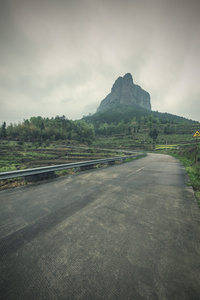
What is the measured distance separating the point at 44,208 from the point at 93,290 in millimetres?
2722

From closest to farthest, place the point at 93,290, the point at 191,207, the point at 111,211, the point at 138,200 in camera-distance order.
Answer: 1. the point at 93,290
2. the point at 111,211
3. the point at 191,207
4. the point at 138,200

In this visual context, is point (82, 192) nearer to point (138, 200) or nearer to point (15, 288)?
point (138, 200)

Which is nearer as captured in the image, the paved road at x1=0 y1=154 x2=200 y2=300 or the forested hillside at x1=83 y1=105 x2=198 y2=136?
the paved road at x1=0 y1=154 x2=200 y2=300

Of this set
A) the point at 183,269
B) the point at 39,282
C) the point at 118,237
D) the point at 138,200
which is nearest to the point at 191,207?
the point at 138,200

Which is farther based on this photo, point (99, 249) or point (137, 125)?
point (137, 125)

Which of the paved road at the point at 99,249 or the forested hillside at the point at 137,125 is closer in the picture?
the paved road at the point at 99,249

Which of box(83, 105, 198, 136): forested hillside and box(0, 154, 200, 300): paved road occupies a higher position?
box(83, 105, 198, 136): forested hillside

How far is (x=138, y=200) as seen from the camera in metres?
4.30

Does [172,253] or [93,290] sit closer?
[93,290]

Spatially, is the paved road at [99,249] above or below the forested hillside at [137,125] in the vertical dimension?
below

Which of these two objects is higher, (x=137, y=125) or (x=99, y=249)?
(x=137, y=125)

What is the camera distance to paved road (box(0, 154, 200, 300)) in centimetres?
160

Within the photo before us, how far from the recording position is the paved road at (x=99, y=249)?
1.60 meters

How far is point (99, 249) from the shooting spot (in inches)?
88.1
